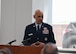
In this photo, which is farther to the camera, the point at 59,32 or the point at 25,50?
the point at 59,32

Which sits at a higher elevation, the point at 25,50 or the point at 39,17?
the point at 39,17

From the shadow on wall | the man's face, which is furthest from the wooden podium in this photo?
the shadow on wall

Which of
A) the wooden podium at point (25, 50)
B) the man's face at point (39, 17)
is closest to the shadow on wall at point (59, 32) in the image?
the man's face at point (39, 17)

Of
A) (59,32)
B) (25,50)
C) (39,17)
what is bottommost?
(25,50)

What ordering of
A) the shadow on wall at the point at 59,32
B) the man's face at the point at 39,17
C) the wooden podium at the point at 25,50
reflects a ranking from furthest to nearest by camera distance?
the shadow on wall at the point at 59,32, the man's face at the point at 39,17, the wooden podium at the point at 25,50

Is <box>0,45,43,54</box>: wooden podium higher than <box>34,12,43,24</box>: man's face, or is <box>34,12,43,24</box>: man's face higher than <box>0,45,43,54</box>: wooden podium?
<box>34,12,43,24</box>: man's face

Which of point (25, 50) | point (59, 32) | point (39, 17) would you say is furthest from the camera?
point (59, 32)

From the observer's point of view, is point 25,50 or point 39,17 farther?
point 39,17

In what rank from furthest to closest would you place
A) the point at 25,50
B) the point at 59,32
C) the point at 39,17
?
1. the point at 59,32
2. the point at 39,17
3. the point at 25,50

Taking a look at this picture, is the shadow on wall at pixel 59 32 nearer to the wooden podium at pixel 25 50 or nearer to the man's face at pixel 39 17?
the man's face at pixel 39 17

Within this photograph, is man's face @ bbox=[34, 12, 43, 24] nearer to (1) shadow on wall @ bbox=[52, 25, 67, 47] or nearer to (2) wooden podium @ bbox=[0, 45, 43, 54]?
(2) wooden podium @ bbox=[0, 45, 43, 54]

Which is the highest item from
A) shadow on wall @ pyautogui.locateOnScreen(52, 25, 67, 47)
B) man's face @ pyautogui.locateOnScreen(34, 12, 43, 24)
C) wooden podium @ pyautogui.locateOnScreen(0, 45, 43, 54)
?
man's face @ pyautogui.locateOnScreen(34, 12, 43, 24)

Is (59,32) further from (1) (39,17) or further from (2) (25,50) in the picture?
(2) (25,50)

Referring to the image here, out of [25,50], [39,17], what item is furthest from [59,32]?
[25,50]
